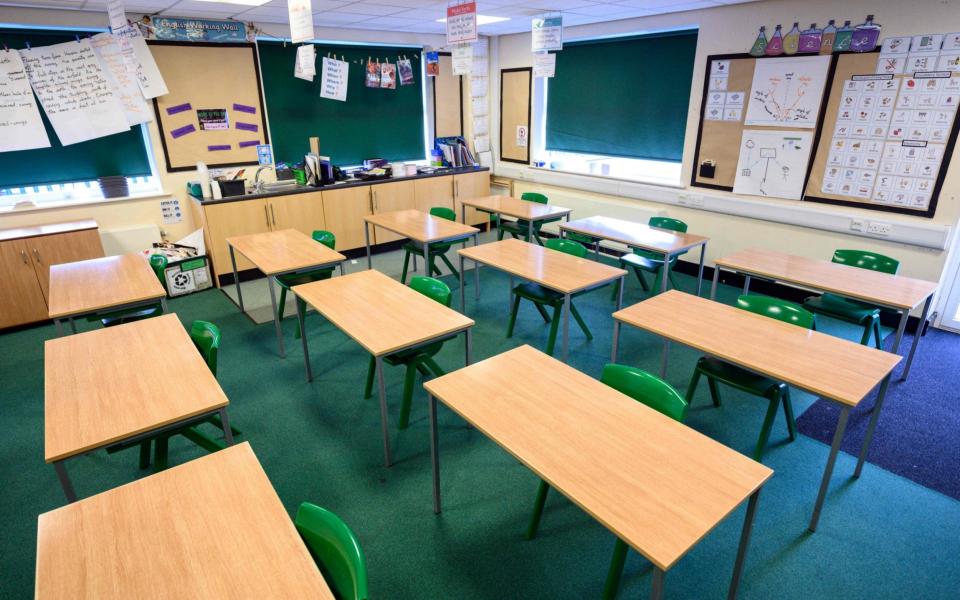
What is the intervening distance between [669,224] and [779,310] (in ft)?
7.34

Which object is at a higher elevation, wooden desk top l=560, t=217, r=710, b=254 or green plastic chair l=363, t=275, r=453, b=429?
wooden desk top l=560, t=217, r=710, b=254

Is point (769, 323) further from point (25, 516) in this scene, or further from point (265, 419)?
point (25, 516)

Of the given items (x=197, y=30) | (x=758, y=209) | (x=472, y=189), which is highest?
(x=197, y=30)

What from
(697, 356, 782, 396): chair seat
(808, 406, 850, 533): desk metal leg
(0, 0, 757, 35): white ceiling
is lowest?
(808, 406, 850, 533): desk metal leg

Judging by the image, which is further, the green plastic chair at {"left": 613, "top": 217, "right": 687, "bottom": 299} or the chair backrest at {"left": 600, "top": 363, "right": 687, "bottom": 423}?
the green plastic chair at {"left": 613, "top": 217, "right": 687, "bottom": 299}

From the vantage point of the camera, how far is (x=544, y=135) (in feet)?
24.0

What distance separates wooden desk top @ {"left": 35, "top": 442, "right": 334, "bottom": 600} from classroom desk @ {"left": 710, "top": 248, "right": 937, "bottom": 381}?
11.4 feet

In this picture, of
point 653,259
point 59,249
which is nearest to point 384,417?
point 653,259

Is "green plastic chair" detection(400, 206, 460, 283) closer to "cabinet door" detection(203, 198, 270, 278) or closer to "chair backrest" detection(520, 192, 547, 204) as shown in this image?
"chair backrest" detection(520, 192, 547, 204)

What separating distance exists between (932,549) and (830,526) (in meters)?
0.41

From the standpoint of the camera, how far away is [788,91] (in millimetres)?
4676

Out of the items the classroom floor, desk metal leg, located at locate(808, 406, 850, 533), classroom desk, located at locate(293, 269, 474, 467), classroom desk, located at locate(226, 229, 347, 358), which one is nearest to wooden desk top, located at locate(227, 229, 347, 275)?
classroom desk, located at locate(226, 229, 347, 358)

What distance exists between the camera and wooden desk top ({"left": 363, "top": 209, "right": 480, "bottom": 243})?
4.67 metres

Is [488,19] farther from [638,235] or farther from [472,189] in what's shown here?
[638,235]
